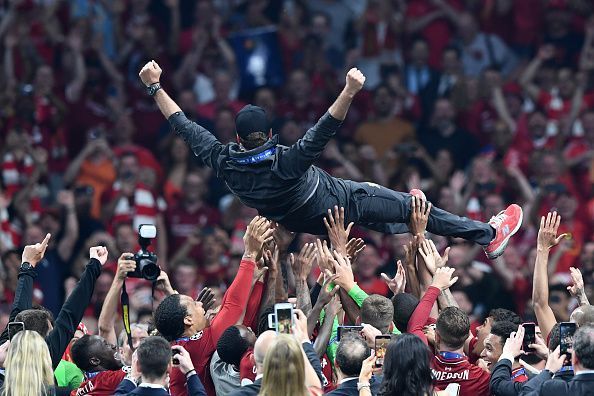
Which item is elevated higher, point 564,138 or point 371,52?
point 371,52

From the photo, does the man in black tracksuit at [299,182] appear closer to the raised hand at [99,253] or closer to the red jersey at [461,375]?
the raised hand at [99,253]

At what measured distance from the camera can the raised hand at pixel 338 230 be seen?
9.37 m

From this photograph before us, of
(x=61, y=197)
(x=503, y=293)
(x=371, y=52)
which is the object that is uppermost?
(x=371, y=52)

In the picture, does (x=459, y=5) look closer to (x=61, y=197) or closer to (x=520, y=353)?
(x=61, y=197)

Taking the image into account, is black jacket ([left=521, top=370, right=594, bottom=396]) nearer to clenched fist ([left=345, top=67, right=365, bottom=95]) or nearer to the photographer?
the photographer

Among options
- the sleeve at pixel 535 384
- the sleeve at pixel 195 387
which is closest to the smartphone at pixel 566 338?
the sleeve at pixel 535 384

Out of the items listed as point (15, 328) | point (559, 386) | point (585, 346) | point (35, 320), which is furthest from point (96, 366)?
point (585, 346)

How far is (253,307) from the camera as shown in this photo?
31.0ft

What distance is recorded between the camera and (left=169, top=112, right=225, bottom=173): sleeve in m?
9.61

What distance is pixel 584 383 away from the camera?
24.7ft

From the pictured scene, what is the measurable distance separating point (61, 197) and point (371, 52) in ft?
14.0

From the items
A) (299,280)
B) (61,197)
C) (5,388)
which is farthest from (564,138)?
(5,388)

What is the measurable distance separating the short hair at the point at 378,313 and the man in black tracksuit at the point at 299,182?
112cm

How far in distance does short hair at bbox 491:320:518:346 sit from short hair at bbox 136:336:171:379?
197 centimetres
